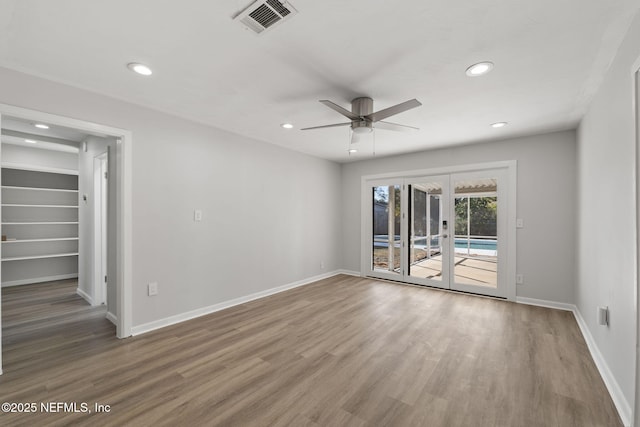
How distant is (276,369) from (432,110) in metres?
3.02

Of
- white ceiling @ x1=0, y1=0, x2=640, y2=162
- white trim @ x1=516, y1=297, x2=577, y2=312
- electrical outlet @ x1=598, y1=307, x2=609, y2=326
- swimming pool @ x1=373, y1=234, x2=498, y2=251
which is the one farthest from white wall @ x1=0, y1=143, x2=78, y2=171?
white trim @ x1=516, y1=297, x2=577, y2=312

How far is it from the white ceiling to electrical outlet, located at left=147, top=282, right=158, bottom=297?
1983mm

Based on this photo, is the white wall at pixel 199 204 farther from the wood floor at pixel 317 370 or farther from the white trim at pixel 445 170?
the white trim at pixel 445 170

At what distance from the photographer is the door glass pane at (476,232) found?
4238 millimetres

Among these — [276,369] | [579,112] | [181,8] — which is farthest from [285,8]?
[579,112]

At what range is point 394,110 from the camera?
237 cm

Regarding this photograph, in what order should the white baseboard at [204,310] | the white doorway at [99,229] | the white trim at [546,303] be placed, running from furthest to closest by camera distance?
the white doorway at [99,229] < the white trim at [546,303] < the white baseboard at [204,310]

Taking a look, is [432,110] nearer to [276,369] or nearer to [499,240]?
[499,240]

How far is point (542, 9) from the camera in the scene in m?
1.52

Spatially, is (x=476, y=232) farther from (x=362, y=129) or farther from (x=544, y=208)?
(x=362, y=129)

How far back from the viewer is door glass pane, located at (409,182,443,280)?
4.80 metres

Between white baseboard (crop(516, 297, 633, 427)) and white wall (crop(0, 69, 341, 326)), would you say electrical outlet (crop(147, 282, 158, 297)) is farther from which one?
white baseboard (crop(516, 297, 633, 427))

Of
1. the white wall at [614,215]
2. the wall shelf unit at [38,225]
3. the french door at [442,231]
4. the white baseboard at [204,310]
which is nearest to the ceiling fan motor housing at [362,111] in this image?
the white wall at [614,215]

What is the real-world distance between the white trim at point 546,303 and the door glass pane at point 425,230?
1.20 m
